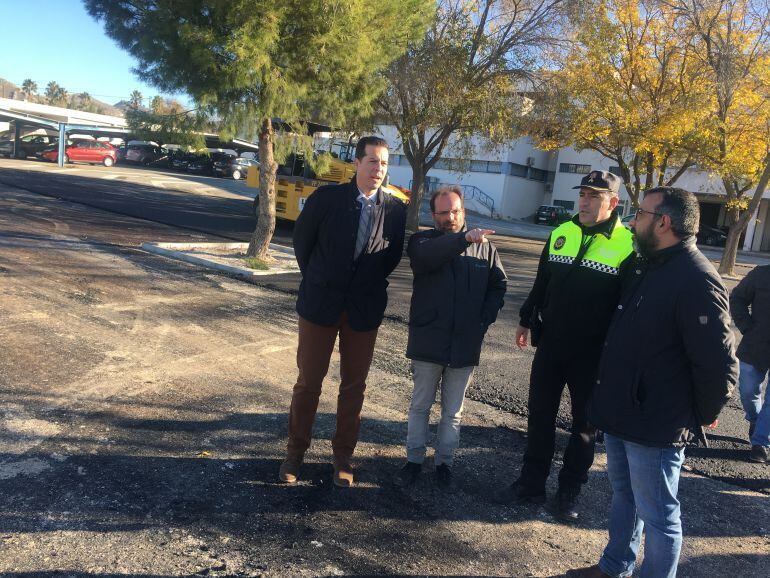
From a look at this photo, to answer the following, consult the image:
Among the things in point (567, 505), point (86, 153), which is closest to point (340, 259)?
point (567, 505)

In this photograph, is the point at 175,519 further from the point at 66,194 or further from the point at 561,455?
the point at 66,194

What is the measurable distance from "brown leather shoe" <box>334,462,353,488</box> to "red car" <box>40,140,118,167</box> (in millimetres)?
41151

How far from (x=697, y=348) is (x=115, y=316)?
6.23m

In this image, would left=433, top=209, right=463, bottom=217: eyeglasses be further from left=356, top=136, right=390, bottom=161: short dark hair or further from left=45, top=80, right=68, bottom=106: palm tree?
left=45, top=80, right=68, bottom=106: palm tree

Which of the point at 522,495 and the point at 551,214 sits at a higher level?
the point at 551,214

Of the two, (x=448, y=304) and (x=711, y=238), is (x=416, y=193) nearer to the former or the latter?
(x=448, y=304)

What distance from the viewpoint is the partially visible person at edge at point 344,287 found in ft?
12.6

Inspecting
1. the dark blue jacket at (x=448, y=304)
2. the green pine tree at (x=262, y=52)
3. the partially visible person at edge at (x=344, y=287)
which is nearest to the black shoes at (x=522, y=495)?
Result: the dark blue jacket at (x=448, y=304)

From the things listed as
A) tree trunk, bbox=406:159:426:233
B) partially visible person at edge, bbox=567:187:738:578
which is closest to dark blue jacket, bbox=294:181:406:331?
partially visible person at edge, bbox=567:187:738:578

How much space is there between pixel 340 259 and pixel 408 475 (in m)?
1.46

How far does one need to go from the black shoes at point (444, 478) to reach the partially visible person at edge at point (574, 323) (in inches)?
13.1

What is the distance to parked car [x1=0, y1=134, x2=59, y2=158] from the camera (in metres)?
38.4

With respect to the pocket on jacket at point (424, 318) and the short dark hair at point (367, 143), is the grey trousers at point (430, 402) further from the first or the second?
the short dark hair at point (367, 143)

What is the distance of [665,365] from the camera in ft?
9.47
